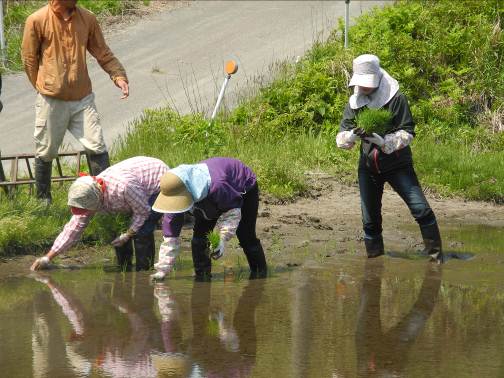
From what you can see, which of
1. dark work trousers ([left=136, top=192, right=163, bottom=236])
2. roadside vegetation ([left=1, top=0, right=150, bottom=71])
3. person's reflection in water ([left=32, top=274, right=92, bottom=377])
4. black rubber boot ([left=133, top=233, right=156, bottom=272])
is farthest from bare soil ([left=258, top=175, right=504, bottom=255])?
roadside vegetation ([left=1, top=0, right=150, bottom=71])

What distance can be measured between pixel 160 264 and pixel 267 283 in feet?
2.73

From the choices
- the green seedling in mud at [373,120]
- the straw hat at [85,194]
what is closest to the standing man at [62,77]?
the straw hat at [85,194]

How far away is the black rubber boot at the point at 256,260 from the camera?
830 cm

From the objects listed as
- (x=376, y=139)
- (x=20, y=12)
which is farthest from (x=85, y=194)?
(x=20, y=12)

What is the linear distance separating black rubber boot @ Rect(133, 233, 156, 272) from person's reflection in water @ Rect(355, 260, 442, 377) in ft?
5.65

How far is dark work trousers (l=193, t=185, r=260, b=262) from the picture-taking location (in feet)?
26.1

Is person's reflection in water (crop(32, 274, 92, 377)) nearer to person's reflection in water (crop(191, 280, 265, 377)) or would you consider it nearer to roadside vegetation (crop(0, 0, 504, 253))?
person's reflection in water (crop(191, 280, 265, 377))

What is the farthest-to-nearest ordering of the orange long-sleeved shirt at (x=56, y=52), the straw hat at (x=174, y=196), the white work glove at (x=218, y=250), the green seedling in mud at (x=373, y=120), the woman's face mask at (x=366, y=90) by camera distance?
the orange long-sleeved shirt at (x=56, y=52)
the woman's face mask at (x=366, y=90)
the green seedling in mud at (x=373, y=120)
the white work glove at (x=218, y=250)
the straw hat at (x=174, y=196)

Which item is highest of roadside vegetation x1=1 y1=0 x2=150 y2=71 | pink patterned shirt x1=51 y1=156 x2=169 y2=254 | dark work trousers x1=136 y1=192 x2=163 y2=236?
pink patterned shirt x1=51 y1=156 x2=169 y2=254

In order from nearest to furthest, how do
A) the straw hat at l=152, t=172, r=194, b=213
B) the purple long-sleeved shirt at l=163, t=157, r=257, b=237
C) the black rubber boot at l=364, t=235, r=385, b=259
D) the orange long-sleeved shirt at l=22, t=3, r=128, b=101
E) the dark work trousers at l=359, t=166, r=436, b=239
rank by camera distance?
1. the straw hat at l=152, t=172, r=194, b=213
2. the purple long-sleeved shirt at l=163, t=157, r=257, b=237
3. the dark work trousers at l=359, t=166, r=436, b=239
4. the black rubber boot at l=364, t=235, r=385, b=259
5. the orange long-sleeved shirt at l=22, t=3, r=128, b=101

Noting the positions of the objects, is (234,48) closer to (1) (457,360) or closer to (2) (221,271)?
(2) (221,271)

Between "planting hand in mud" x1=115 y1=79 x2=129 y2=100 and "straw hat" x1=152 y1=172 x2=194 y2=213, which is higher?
"planting hand in mud" x1=115 y1=79 x2=129 y2=100

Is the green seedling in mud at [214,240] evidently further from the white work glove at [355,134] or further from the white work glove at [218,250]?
the white work glove at [355,134]

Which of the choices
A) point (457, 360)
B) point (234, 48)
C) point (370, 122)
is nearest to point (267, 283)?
point (370, 122)
